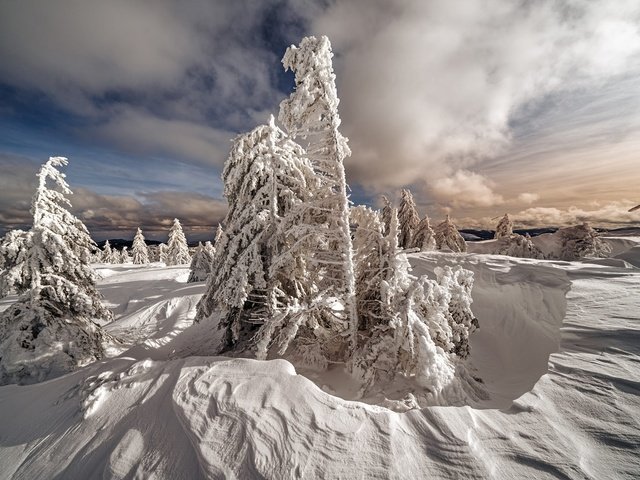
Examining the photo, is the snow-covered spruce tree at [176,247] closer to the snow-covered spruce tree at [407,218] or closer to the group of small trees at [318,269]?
the snow-covered spruce tree at [407,218]

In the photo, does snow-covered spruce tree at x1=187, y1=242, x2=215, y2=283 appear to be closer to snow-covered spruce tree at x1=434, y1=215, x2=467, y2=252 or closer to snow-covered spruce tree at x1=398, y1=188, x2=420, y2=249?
snow-covered spruce tree at x1=398, y1=188, x2=420, y2=249

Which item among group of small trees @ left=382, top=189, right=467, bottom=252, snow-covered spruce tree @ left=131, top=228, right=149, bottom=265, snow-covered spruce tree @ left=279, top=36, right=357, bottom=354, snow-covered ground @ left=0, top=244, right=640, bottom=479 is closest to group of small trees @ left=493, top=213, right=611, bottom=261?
group of small trees @ left=382, top=189, right=467, bottom=252

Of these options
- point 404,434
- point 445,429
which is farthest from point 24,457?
point 445,429

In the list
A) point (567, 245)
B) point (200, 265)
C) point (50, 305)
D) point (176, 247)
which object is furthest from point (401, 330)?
point (176, 247)

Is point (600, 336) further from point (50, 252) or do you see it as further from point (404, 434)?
point (50, 252)

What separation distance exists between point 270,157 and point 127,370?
6.48 meters

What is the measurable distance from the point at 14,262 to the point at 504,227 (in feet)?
151

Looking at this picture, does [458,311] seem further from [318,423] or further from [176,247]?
[176,247]

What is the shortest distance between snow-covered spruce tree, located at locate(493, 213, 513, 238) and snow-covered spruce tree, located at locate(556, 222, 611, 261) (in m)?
6.18

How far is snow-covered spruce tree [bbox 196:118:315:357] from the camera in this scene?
720 cm

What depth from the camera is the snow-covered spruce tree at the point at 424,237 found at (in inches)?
1230

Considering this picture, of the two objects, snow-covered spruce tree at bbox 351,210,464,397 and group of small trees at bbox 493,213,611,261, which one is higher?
group of small trees at bbox 493,213,611,261

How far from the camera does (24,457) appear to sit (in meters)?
4.20

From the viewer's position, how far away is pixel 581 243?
26.3 meters
